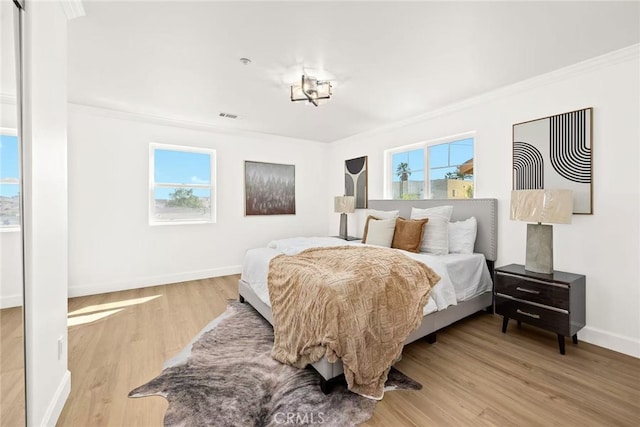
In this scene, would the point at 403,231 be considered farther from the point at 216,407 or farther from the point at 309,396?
the point at 216,407

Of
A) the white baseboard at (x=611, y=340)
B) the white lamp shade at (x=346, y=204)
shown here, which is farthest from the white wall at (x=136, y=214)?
the white baseboard at (x=611, y=340)

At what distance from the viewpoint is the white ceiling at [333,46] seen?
1.94 meters

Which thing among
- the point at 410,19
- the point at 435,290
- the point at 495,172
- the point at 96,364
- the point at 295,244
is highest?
the point at 410,19

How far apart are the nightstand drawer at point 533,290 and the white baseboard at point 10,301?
340 centimetres

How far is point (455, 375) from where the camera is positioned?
2111mm

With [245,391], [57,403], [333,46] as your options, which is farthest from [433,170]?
[57,403]

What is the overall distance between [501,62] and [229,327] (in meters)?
3.56

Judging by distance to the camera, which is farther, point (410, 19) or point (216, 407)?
point (410, 19)

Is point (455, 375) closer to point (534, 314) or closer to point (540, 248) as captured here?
point (534, 314)

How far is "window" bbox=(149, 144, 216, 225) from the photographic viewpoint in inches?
174

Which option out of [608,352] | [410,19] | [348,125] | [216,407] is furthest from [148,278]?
[608,352]

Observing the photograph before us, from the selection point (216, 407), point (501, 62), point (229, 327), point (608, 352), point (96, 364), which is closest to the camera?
point (216, 407)

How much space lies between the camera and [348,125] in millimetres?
4652

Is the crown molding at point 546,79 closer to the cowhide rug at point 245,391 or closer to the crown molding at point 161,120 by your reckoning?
the crown molding at point 161,120
